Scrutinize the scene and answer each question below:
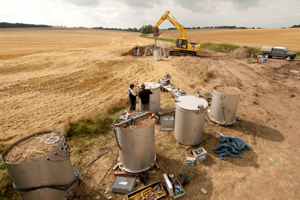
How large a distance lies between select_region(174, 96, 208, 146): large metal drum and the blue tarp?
76 centimetres

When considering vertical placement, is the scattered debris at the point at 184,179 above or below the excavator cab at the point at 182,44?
below

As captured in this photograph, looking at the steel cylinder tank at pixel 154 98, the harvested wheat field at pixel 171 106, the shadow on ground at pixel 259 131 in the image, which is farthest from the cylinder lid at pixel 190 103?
the shadow on ground at pixel 259 131

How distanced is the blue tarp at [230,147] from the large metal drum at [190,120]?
0.76 meters

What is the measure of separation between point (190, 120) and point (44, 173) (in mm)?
4342

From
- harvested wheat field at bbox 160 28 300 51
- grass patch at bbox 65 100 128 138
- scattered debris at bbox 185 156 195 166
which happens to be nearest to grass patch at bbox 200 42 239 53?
harvested wheat field at bbox 160 28 300 51

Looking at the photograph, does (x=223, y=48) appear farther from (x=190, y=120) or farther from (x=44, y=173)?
(x=44, y=173)

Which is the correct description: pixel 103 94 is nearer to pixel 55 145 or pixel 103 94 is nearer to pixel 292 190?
pixel 55 145

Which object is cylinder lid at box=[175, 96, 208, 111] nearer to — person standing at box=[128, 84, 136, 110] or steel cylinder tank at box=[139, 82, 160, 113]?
steel cylinder tank at box=[139, 82, 160, 113]

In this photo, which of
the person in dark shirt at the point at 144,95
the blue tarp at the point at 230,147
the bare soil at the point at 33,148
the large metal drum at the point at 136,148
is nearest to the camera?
the bare soil at the point at 33,148

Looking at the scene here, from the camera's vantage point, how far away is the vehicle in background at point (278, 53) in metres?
20.1

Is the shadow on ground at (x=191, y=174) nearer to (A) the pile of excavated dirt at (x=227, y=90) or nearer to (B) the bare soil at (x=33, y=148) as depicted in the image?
(B) the bare soil at (x=33, y=148)

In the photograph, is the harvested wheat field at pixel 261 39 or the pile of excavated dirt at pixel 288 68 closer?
the pile of excavated dirt at pixel 288 68

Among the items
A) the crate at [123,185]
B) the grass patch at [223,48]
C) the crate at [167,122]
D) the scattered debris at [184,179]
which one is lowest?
the crate at [123,185]

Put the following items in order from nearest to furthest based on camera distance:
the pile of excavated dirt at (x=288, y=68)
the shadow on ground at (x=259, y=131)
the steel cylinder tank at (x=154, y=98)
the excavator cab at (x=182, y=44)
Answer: the shadow on ground at (x=259, y=131) < the steel cylinder tank at (x=154, y=98) < the pile of excavated dirt at (x=288, y=68) < the excavator cab at (x=182, y=44)
